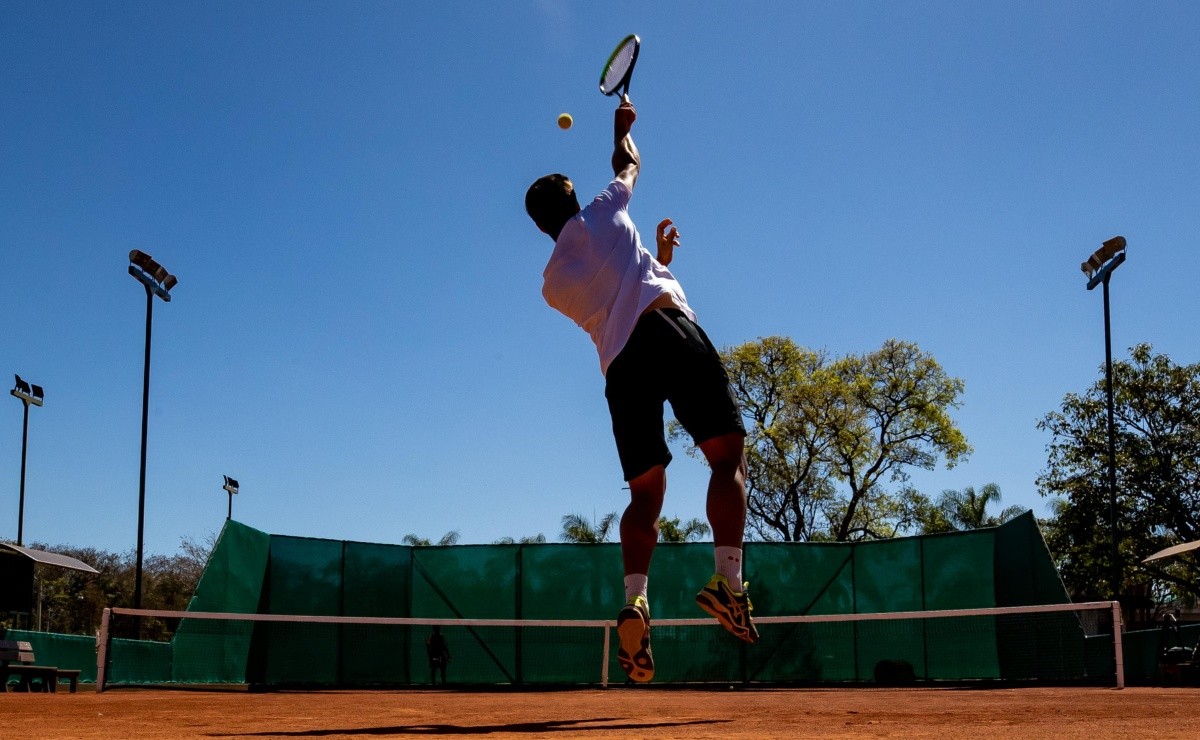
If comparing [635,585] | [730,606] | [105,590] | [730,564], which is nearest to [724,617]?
[730,606]

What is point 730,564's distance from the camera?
4.03 m

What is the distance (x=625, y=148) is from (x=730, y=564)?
5.96ft

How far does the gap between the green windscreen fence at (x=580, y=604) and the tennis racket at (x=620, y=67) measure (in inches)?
471

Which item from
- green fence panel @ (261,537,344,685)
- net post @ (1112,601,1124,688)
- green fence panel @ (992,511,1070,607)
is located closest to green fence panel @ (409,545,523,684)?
green fence panel @ (261,537,344,685)

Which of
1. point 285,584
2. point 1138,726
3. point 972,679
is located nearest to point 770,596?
point 972,679

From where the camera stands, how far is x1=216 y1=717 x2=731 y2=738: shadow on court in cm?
323

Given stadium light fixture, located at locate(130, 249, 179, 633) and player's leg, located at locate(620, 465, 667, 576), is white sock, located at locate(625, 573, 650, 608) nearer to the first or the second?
player's leg, located at locate(620, 465, 667, 576)

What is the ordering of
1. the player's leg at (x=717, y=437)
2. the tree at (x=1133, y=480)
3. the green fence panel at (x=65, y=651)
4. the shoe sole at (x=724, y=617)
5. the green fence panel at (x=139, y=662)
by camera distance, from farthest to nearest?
1. the tree at (x=1133, y=480)
2. the green fence panel at (x=65, y=651)
3. the green fence panel at (x=139, y=662)
4. the player's leg at (x=717, y=437)
5. the shoe sole at (x=724, y=617)

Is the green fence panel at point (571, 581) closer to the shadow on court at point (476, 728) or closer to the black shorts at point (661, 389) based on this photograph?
the black shorts at point (661, 389)

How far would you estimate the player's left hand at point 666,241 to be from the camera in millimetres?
4793

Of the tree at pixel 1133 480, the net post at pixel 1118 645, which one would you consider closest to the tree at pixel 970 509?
the tree at pixel 1133 480

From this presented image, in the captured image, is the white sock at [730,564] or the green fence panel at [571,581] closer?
the white sock at [730,564]

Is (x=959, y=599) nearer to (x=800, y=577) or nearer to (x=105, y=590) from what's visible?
(x=800, y=577)

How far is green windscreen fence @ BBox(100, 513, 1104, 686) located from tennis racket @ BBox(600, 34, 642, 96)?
12.0 m
